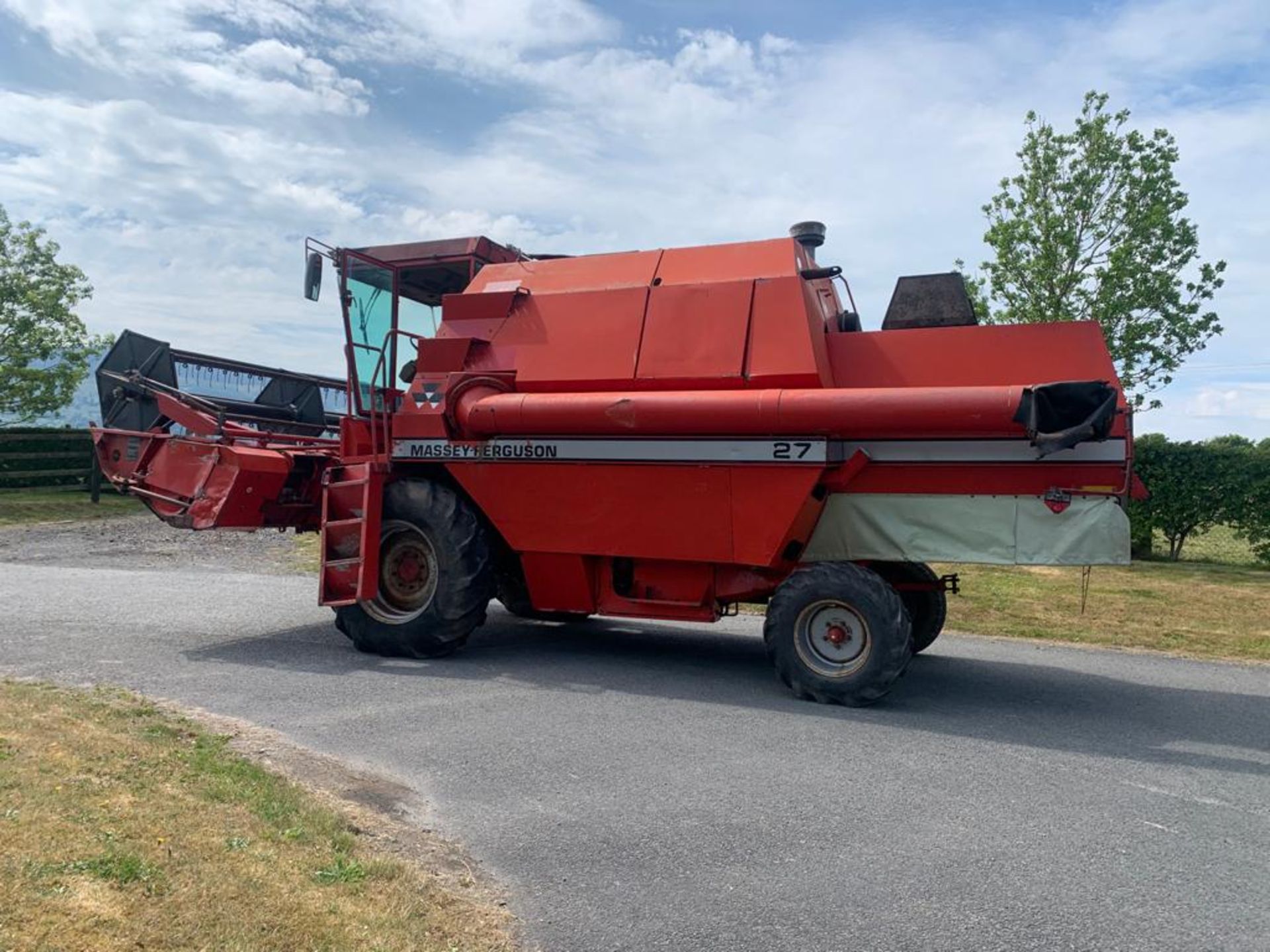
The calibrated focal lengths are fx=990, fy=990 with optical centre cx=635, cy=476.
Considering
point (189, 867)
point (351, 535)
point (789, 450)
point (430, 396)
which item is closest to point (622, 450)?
point (789, 450)

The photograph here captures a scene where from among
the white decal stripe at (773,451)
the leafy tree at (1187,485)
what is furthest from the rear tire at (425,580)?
the leafy tree at (1187,485)

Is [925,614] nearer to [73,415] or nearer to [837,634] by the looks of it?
[837,634]

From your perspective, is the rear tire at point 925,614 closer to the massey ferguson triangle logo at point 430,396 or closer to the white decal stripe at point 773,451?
the white decal stripe at point 773,451

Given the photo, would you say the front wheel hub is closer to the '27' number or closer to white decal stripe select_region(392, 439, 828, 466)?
white decal stripe select_region(392, 439, 828, 466)

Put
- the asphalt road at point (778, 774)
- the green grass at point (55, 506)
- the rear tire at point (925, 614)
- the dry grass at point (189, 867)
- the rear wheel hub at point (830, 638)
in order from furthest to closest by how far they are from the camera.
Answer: the green grass at point (55, 506)
the rear tire at point (925, 614)
the rear wheel hub at point (830, 638)
the asphalt road at point (778, 774)
the dry grass at point (189, 867)

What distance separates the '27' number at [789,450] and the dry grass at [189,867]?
3.69m

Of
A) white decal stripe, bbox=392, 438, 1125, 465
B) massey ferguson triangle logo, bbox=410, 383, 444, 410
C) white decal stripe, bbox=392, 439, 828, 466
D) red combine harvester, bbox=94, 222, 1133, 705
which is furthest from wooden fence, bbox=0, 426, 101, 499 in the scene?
white decal stripe, bbox=392, 438, 1125, 465

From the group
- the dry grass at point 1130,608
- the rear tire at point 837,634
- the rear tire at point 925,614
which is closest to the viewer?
the rear tire at point 837,634

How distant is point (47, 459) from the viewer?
2317 centimetres

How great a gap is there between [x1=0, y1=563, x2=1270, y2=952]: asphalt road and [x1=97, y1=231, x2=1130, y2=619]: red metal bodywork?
100 centimetres

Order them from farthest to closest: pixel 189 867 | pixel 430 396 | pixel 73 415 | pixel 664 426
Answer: pixel 73 415, pixel 430 396, pixel 664 426, pixel 189 867

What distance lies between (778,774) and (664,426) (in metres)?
2.62

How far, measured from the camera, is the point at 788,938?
3.47 meters

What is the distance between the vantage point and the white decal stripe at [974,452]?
20.7 ft
